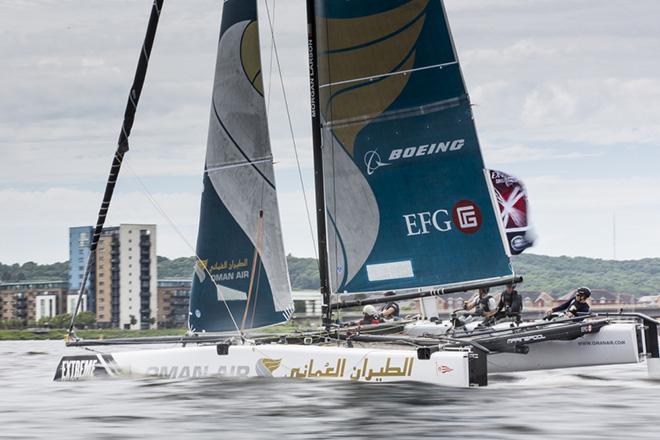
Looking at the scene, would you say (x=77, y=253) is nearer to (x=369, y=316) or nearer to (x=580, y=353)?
(x=369, y=316)

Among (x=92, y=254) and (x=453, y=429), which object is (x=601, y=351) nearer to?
(x=453, y=429)

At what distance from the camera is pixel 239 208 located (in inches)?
795

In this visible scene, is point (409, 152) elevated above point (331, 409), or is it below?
above

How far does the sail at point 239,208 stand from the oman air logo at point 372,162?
208cm

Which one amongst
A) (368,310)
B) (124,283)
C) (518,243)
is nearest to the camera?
(368,310)

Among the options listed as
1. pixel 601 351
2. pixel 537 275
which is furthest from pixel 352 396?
pixel 537 275

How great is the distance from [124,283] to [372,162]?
113 meters

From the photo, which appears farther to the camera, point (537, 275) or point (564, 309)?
point (537, 275)

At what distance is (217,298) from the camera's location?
20.2 m

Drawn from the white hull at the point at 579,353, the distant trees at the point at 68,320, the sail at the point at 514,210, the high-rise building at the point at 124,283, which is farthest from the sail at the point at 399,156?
the high-rise building at the point at 124,283

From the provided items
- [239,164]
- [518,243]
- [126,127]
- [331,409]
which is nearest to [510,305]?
[239,164]

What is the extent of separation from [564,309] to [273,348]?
527cm

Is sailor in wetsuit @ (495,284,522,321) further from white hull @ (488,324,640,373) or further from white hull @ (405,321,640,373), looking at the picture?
white hull @ (488,324,640,373)

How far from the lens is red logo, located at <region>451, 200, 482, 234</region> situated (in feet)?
61.0
